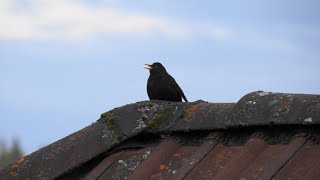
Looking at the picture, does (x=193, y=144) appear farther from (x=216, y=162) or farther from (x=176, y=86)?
(x=176, y=86)

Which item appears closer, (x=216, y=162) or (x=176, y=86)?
(x=216, y=162)

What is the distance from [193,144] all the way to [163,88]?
3.20 metres

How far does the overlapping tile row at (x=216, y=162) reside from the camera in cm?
427

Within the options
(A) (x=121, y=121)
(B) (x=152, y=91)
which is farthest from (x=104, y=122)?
(B) (x=152, y=91)

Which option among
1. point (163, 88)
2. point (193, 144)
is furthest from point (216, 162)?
point (163, 88)

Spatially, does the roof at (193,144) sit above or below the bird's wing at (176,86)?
above

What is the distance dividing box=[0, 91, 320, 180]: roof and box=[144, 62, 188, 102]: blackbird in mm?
2659

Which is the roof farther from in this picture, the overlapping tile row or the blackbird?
the blackbird

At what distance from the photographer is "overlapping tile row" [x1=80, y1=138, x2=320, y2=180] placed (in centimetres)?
427

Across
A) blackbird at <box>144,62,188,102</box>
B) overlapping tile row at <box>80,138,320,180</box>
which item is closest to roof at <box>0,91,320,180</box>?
overlapping tile row at <box>80,138,320,180</box>

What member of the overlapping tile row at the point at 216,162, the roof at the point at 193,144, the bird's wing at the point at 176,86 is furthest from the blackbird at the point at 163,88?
the overlapping tile row at the point at 216,162

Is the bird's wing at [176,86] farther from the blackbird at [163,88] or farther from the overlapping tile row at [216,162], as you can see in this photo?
the overlapping tile row at [216,162]

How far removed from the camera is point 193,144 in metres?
4.99

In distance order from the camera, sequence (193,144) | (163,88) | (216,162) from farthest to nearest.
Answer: (163,88)
(193,144)
(216,162)
